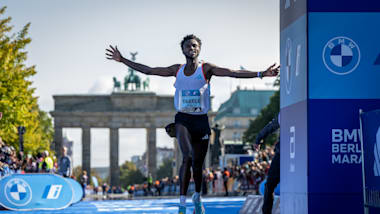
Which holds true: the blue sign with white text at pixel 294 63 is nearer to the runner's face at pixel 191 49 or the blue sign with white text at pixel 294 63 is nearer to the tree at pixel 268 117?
the runner's face at pixel 191 49

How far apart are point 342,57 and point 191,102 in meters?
2.49

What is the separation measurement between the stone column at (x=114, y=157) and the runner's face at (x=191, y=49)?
84808 mm

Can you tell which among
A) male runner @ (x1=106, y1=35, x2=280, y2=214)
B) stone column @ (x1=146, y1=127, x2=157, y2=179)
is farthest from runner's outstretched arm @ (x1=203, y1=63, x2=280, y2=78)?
stone column @ (x1=146, y1=127, x2=157, y2=179)

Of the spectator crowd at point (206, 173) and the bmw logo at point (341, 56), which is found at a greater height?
the bmw logo at point (341, 56)

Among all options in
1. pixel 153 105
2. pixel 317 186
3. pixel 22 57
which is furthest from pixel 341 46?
pixel 153 105

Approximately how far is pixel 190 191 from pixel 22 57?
45.4 feet

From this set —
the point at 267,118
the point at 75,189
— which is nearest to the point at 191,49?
the point at 75,189

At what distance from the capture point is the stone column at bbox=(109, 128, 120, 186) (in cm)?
9200

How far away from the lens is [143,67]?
7672 millimetres

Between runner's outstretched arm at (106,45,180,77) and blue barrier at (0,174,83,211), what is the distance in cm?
1017

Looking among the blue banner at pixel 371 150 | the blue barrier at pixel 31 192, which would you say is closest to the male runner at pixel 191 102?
the blue banner at pixel 371 150

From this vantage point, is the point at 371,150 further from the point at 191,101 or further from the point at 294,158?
the point at 191,101

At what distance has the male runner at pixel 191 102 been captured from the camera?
24.2 feet

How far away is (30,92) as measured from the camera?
36500 millimetres
